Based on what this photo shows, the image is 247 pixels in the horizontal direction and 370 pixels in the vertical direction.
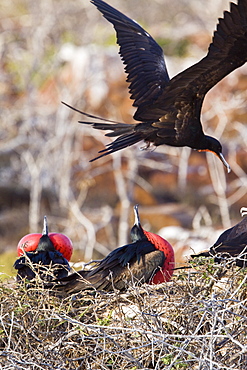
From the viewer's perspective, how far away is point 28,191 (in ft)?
27.5

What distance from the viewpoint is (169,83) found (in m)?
2.79

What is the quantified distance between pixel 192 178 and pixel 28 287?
6096mm

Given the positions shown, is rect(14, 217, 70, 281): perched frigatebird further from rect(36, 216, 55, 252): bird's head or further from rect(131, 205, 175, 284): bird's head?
rect(131, 205, 175, 284): bird's head

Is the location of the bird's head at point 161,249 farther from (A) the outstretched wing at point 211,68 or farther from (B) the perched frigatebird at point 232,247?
(A) the outstretched wing at point 211,68

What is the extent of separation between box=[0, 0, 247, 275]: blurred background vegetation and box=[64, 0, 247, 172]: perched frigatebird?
363 centimetres

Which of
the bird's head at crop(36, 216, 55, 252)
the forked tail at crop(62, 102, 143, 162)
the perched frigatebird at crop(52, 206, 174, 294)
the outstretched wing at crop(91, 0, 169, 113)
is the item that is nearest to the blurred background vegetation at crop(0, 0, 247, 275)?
the outstretched wing at crop(91, 0, 169, 113)

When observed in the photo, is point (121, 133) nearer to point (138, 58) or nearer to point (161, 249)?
point (138, 58)

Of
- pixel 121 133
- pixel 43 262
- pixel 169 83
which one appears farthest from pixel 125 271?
pixel 169 83

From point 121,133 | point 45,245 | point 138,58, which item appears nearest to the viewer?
point 45,245

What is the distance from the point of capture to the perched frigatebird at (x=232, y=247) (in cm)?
220

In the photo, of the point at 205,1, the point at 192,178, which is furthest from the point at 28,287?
the point at 205,1

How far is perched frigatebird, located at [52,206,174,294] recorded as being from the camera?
7.79 feet

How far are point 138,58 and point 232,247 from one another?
1.33 meters

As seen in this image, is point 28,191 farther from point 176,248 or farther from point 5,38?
point 176,248
